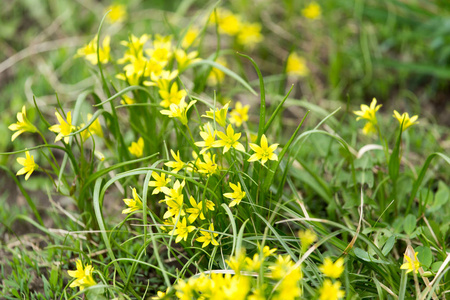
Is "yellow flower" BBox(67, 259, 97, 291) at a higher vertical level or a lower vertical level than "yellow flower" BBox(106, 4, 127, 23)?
lower

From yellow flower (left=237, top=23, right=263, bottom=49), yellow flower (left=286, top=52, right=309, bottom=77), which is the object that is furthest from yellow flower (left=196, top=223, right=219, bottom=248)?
yellow flower (left=237, top=23, right=263, bottom=49)

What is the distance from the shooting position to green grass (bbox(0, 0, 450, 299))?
158 cm

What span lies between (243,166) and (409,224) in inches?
26.7

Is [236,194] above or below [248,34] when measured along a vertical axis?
below

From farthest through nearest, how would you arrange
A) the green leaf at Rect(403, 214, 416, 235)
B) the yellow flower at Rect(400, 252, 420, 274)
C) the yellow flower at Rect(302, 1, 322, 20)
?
the yellow flower at Rect(302, 1, 322, 20) → the green leaf at Rect(403, 214, 416, 235) → the yellow flower at Rect(400, 252, 420, 274)

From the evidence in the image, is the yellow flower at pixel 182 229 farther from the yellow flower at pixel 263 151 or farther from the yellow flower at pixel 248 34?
the yellow flower at pixel 248 34

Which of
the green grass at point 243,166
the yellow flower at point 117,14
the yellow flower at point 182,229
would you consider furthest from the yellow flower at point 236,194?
the yellow flower at point 117,14

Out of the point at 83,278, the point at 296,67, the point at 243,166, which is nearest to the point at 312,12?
the point at 296,67

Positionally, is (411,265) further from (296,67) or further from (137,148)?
(296,67)

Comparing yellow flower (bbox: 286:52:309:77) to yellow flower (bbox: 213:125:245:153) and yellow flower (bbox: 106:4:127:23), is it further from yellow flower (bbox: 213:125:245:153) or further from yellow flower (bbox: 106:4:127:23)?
yellow flower (bbox: 213:125:245:153)

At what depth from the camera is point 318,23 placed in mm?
3404

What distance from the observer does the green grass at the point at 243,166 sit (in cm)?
158

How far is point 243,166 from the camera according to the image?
68.2 inches

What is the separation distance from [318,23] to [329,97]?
0.76 m
